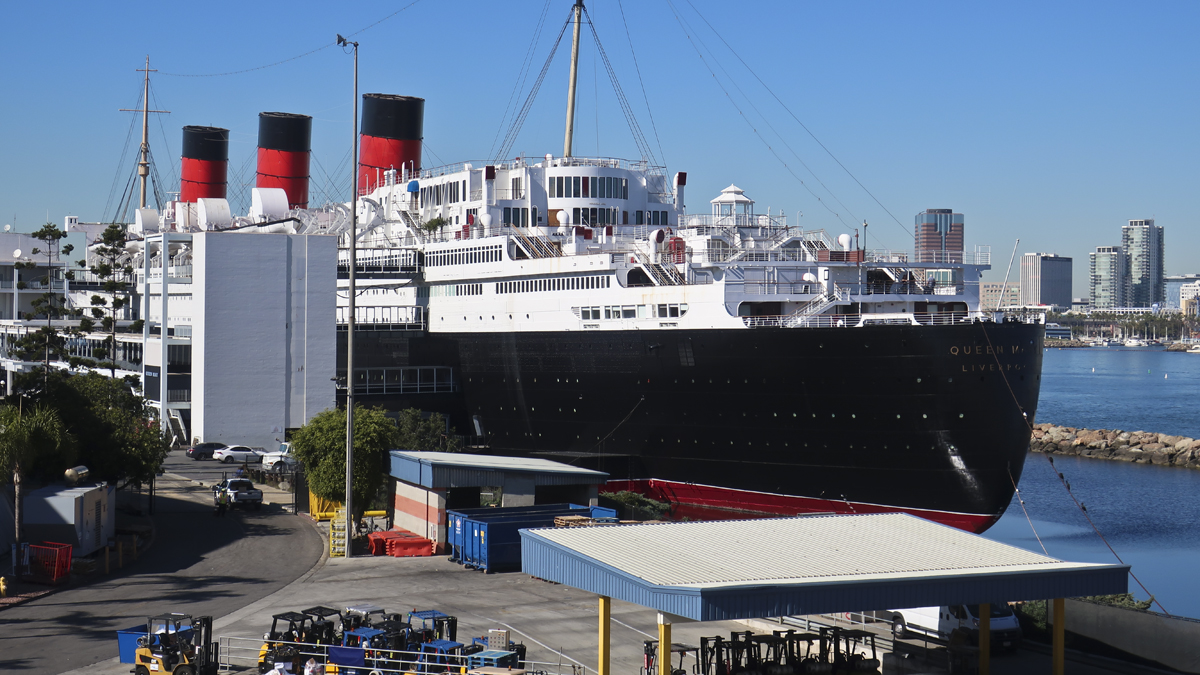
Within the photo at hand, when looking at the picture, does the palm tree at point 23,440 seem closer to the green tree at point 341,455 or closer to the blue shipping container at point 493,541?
the green tree at point 341,455

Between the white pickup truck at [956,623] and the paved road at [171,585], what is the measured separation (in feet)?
43.1

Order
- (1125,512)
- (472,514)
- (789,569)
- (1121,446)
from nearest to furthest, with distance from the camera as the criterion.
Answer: (789,569) → (472,514) → (1125,512) → (1121,446)

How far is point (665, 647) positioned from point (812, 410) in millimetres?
22068

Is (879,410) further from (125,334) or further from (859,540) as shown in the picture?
(125,334)

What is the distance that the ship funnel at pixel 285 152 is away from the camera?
220 ft

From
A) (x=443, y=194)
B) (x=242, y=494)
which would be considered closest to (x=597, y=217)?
(x=443, y=194)

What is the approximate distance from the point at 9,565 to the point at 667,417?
21331mm

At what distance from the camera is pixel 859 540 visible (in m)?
20.2

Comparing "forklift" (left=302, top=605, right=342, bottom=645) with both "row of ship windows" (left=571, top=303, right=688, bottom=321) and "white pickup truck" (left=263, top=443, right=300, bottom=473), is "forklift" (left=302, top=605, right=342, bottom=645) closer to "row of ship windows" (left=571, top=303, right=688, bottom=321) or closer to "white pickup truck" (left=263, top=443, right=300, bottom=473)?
"row of ship windows" (left=571, top=303, right=688, bottom=321)

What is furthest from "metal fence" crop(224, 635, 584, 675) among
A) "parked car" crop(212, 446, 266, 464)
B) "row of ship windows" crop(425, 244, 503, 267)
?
"row of ship windows" crop(425, 244, 503, 267)

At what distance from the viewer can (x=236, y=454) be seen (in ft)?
157

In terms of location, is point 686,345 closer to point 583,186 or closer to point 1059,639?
point 583,186

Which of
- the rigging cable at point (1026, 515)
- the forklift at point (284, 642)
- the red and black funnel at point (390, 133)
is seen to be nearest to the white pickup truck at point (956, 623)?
the forklift at point (284, 642)

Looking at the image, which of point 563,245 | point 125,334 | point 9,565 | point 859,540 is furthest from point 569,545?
point 125,334
